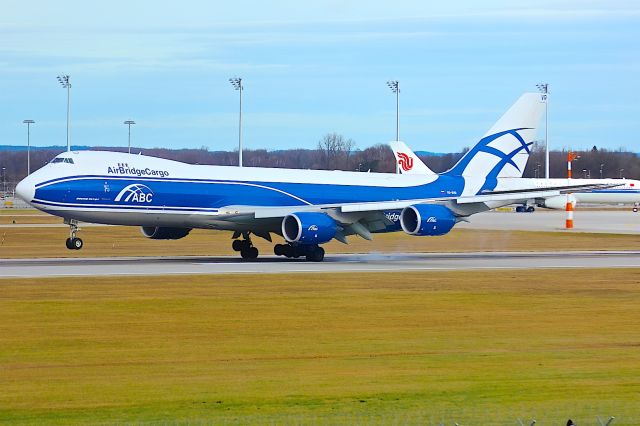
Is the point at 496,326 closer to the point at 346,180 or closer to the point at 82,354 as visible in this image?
the point at 82,354

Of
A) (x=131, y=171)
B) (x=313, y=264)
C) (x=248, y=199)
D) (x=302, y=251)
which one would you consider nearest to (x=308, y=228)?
(x=313, y=264)

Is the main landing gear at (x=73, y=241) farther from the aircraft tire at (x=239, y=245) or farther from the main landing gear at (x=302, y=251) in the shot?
the main landing gear at (x=302, y=251)

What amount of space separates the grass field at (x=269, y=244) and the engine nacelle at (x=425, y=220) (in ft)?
22.7

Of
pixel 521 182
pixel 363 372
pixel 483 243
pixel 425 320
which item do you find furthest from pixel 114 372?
pixel 483 243

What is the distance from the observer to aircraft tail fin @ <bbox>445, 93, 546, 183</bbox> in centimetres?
5172

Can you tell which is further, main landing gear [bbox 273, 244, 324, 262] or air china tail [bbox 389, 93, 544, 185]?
air china tail [bbox 389, 93, 544, 185]

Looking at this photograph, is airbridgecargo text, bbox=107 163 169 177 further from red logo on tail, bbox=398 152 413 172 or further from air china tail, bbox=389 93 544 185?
red logo on tail, bbox=398 152 413 172

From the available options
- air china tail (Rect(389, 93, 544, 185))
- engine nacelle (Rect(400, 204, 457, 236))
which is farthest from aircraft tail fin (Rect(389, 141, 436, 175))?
engine nacelle (Rect(400, 204, 457, 236))

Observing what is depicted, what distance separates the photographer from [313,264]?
43688 mm

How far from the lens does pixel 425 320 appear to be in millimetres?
26312

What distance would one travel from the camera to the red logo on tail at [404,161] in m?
93.8

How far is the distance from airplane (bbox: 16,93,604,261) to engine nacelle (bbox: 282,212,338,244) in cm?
4

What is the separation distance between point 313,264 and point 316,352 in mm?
22260

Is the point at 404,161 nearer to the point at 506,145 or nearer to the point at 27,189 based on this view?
the point at 506,145
